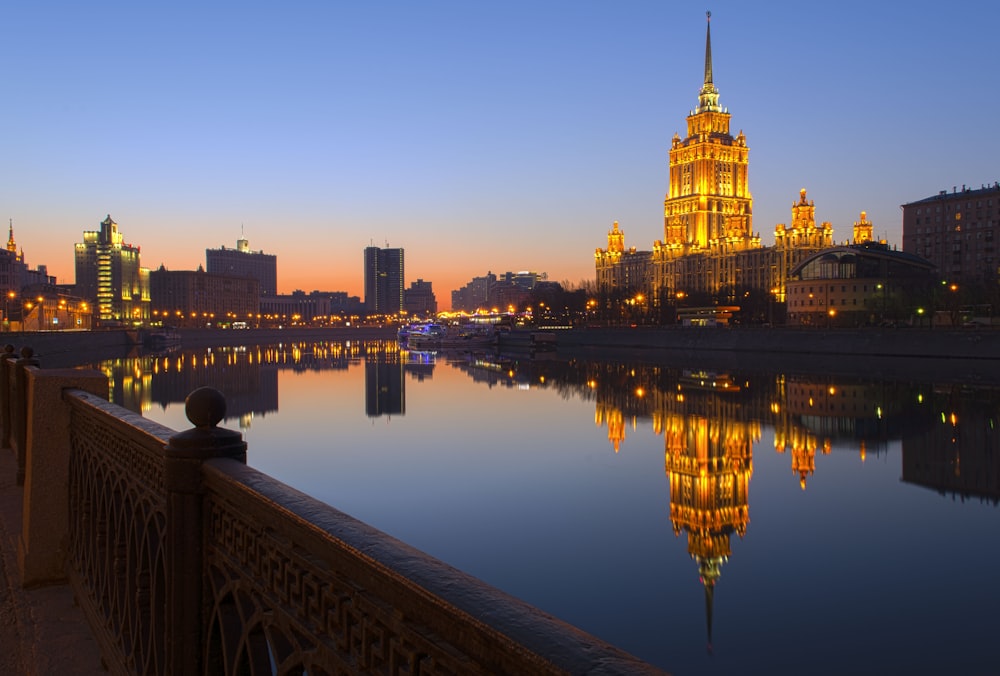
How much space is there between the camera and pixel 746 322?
10762cm

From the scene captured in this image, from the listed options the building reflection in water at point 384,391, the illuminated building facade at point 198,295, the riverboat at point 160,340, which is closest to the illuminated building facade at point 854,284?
the building reflection in water at point 384,391

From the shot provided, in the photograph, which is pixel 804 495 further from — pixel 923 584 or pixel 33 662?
pixel 33 662

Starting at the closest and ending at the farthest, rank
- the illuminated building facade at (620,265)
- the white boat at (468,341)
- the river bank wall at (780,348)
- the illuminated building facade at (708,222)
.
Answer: the river bank wall at (780,348) < the white boat at (468,341) < the illuminated building facade at (708,222) < the illuminated building facade at (620,265)

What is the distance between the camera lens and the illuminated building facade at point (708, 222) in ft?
448

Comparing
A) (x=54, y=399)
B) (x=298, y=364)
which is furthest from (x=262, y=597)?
(x=298, y=364)

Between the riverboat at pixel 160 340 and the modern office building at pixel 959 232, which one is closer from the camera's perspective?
the riverboat at pixel 160 340

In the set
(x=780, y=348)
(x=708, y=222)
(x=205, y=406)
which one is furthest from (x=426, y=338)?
(x=205, y=406)

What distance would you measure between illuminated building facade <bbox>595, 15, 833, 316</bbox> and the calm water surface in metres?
106

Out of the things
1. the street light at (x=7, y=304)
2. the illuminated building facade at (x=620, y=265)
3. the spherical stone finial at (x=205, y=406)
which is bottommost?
the spherical stone finial at (x=205, y=406)

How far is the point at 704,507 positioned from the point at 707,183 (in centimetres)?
14852

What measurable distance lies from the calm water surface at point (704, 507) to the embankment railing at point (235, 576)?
18.7 feet

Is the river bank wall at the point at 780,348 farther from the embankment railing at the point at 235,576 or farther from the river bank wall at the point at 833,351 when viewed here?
the embankment railing at the point at 235,576

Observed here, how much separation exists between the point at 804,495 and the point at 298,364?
182 ft

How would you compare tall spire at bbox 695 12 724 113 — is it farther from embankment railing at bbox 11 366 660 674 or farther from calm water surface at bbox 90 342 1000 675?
embankment railing at bbox 11 366 660 674
